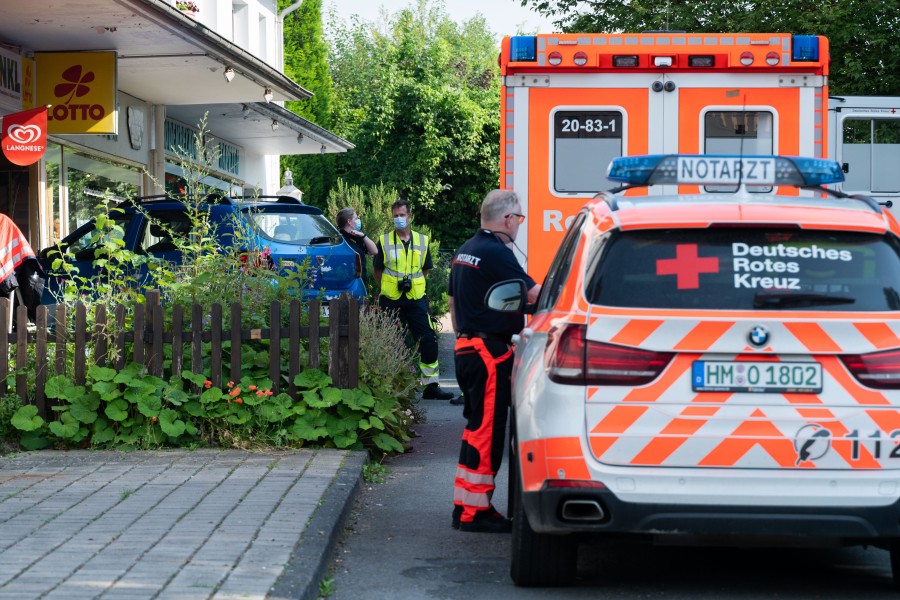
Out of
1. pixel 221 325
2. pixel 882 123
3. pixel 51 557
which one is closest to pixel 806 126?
pixel 221 325

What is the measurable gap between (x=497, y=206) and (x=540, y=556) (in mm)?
2210

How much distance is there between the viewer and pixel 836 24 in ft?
77.9

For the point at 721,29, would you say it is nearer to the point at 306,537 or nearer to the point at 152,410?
the point at 152,410

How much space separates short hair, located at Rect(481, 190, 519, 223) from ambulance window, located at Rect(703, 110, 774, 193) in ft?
9.88

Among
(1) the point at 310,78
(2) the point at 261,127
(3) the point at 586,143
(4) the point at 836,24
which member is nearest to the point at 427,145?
(1) the point at 310,78

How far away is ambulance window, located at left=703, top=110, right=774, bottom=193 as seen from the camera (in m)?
9.70

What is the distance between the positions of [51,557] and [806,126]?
252 inches

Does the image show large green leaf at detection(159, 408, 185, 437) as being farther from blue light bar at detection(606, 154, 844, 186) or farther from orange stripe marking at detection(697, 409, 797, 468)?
orange stripe marking at detection(697, 409, 797, 468)

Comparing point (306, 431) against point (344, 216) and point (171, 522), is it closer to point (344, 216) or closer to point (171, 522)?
point (171, 522)

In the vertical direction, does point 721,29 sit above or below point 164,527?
above

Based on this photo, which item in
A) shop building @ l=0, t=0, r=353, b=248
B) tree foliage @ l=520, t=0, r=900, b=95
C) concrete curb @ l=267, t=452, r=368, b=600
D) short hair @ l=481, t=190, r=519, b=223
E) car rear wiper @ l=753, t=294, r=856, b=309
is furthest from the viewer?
tree foliage @ l=520, t=0, r=900, b=95

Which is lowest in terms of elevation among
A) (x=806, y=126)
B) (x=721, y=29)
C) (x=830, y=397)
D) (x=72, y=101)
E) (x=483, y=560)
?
(x=483, y=560)

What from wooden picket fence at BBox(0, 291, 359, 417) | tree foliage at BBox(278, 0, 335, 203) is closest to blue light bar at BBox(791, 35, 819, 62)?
wooden picket fence at BBox(0, 291, 359, 417)

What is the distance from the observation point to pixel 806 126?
31.7 feet
